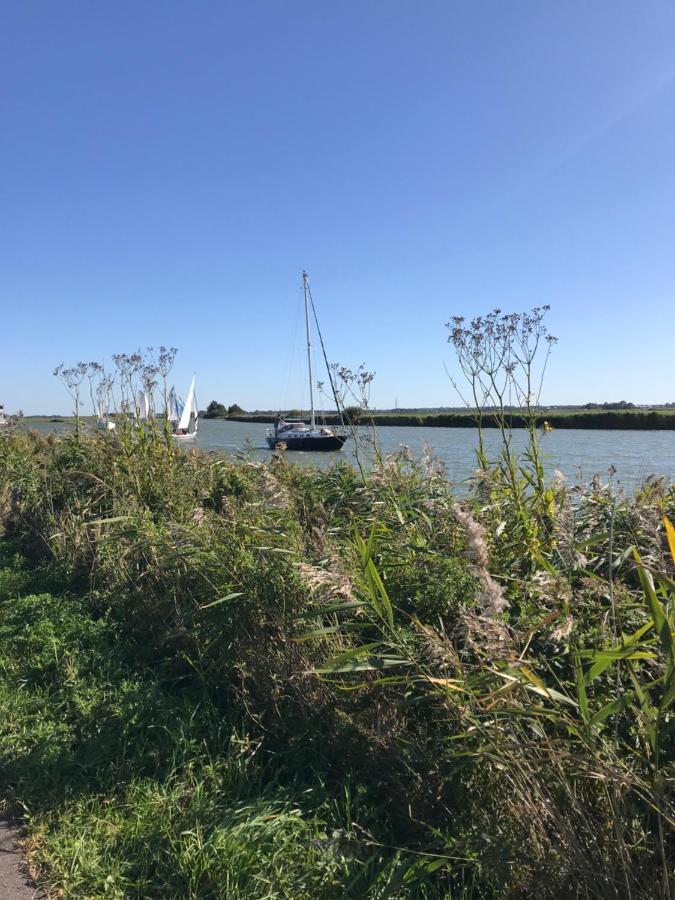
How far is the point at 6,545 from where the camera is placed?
268 inches

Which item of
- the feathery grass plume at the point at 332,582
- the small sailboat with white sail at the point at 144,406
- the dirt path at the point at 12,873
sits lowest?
the dirt path at the point at 12,873

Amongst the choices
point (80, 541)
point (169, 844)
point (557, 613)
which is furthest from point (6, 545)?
point (557, 613)

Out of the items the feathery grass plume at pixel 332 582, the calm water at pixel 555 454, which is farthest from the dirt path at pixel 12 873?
the calm water at pixel 555 454

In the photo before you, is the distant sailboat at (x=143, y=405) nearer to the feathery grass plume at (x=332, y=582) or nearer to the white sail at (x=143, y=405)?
the white sail at (x=143, y=405)

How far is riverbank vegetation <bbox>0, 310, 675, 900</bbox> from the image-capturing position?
1.97m

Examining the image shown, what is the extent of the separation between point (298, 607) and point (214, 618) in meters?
0.58

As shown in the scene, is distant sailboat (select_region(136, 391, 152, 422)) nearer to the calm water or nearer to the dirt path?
the calm water

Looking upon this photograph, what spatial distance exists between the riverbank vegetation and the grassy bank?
1 cm

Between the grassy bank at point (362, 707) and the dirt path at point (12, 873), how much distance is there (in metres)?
0.07

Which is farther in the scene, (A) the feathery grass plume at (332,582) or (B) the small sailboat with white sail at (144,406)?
(B) the small sailboat with white sail at (144,406)

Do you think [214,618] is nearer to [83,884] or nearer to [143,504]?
[83,884]

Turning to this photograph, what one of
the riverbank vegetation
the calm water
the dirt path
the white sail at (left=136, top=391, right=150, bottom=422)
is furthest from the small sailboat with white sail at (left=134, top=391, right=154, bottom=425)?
the dirt path

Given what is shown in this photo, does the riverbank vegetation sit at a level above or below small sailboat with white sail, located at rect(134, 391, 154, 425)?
below

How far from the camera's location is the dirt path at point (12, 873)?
229 cm
